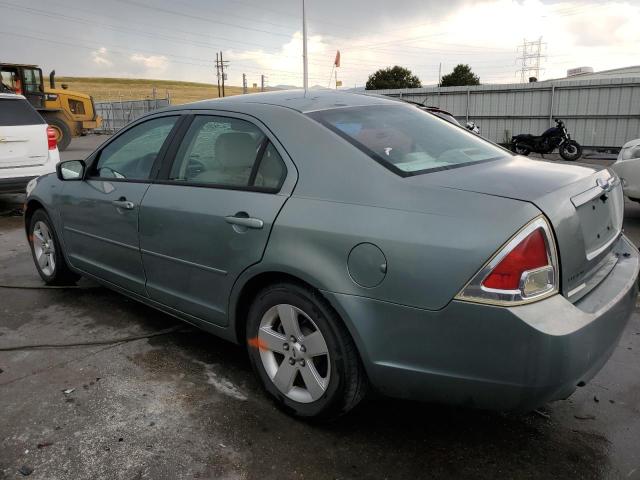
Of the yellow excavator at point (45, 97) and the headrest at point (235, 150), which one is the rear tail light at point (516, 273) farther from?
the yellow excavator at point (45, 97)

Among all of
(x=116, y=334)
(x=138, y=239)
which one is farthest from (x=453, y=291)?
(x=116, y=334)

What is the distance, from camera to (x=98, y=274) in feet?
12.6

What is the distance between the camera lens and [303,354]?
8.16ft

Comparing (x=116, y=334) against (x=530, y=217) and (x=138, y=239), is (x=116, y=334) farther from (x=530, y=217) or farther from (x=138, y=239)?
(x=530, y=217)

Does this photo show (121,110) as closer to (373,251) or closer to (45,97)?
(45,97)

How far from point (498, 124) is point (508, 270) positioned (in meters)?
17.3

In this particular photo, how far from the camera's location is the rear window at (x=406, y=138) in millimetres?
2482

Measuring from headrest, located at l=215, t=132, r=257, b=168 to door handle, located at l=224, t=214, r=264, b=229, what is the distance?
0.30m

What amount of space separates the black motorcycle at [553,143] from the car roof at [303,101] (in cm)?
1249

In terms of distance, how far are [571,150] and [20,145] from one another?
508 inches

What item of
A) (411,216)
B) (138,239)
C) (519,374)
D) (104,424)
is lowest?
(104,424)

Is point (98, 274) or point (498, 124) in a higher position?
point (498, 124)

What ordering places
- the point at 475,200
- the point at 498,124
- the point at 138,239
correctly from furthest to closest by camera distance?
the point at 498,124 → the point at 138,239 → the point at 475,200

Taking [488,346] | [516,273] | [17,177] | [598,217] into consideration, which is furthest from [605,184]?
[17,177]
